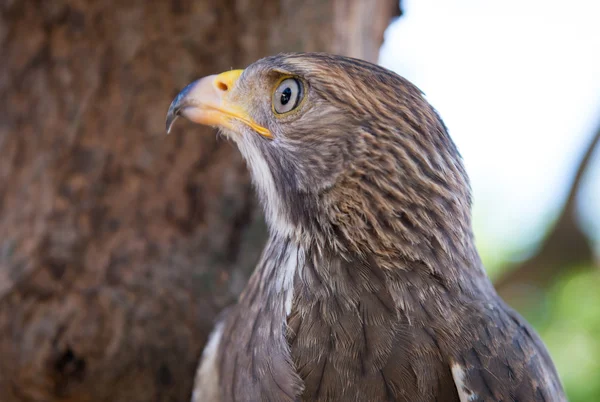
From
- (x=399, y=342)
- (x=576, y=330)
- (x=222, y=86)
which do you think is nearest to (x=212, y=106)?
(x=222, y=86)

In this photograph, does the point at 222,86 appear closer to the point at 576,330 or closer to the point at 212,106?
the point at 212,106

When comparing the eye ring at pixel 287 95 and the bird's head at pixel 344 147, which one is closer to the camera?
the bird's head at pixel 344 147

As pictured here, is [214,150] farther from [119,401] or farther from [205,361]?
[119,401]

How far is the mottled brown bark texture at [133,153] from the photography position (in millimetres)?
3273

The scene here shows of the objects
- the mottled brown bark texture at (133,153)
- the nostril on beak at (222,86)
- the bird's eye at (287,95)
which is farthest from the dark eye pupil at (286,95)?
the mottled brown bark texture at (133,153)

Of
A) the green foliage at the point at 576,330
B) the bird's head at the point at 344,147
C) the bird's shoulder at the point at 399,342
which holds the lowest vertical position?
the green foliage at the point at 576,330

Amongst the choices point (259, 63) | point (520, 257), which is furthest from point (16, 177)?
point (520, 257)

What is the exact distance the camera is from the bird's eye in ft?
8.43

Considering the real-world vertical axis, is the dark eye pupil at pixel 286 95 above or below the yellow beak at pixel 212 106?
above

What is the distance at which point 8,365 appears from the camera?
2932mm

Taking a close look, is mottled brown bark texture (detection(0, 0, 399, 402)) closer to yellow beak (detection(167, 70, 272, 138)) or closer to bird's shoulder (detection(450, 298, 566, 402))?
yellow beak (detection(167, 70, 272, 138))

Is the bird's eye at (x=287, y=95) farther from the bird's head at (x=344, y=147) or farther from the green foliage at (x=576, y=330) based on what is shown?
the green foliage at (x=576, y=330)

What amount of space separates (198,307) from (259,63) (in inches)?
52.9

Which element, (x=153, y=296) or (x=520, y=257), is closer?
(x=153, y=296)
